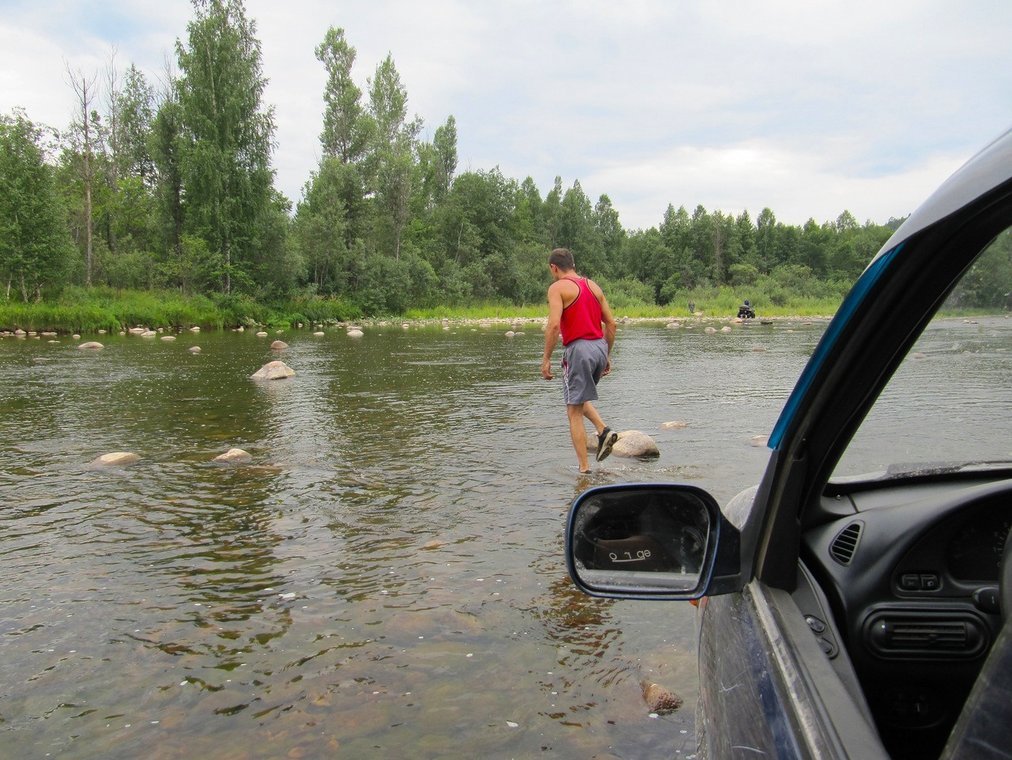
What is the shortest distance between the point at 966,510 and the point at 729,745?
27.9 inches

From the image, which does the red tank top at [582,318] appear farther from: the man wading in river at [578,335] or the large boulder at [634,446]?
the large boulder at [634,446]

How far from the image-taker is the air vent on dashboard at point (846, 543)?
1615mm

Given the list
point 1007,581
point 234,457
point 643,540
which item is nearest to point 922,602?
point 1007,581

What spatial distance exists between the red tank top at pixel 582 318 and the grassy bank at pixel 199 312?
20887 millimetres

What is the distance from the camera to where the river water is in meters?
3.04

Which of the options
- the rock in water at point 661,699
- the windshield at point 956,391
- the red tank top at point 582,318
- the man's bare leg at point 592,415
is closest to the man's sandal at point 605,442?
the man's bare leg at point 592,415

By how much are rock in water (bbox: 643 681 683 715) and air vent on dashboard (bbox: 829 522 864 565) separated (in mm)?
1787

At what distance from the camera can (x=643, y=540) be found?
1.62 meters

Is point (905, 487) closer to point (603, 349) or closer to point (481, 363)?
point (603, 349)

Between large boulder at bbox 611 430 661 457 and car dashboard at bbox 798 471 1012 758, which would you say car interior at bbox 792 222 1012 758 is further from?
large boulder at bbox 611 430 661 457

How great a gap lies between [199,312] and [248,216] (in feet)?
27.0

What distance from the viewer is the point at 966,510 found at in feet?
5.07

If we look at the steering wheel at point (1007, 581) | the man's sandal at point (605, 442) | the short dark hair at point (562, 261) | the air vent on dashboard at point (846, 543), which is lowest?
the man's sandal at point (605, 442)

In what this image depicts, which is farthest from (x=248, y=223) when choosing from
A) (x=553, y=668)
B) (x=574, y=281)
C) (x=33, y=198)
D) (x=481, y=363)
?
(x=553, y=668)
